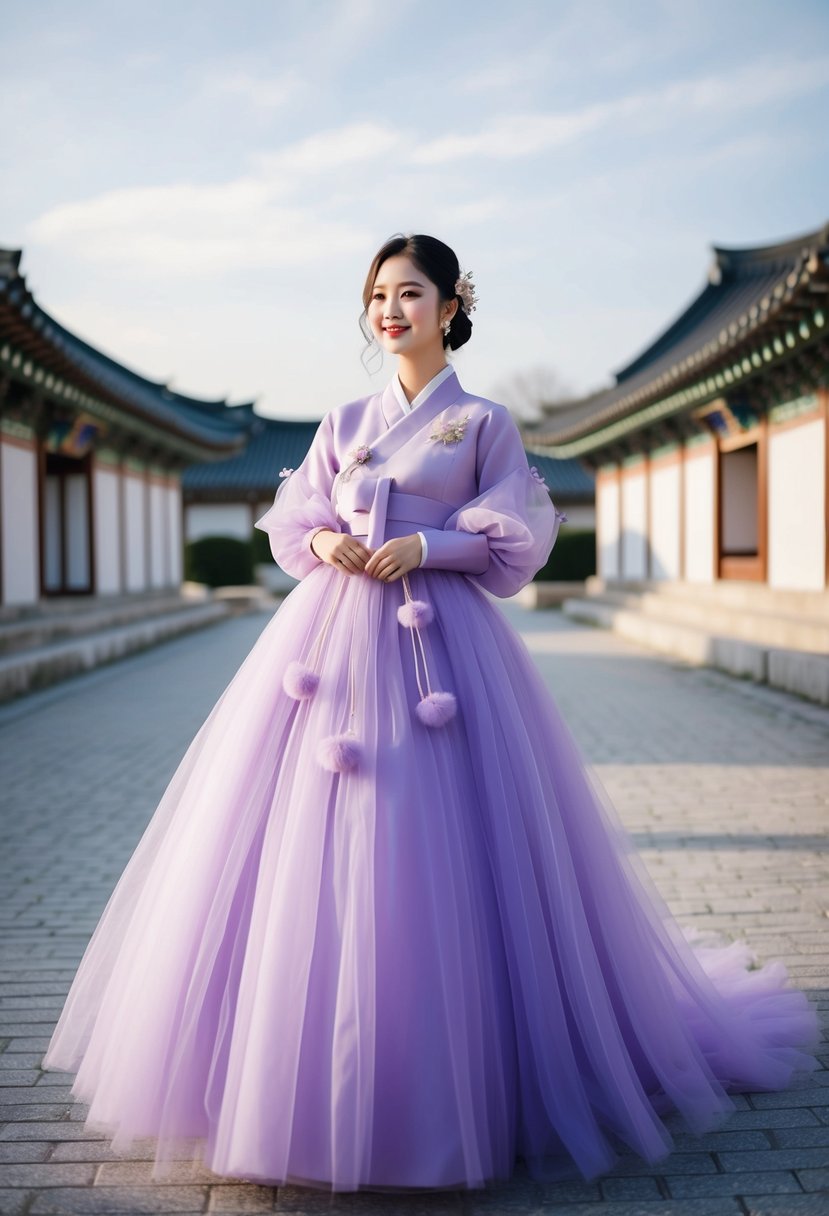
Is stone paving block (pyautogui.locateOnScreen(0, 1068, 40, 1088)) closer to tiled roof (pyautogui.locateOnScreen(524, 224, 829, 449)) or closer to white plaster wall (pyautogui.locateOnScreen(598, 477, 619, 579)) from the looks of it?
tiled roof (pyautogui.locateOnScreen(524, 224, 829, 449))

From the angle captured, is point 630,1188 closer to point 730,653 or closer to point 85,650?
point 730,653

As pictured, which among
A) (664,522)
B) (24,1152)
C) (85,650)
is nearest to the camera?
(24,1152)

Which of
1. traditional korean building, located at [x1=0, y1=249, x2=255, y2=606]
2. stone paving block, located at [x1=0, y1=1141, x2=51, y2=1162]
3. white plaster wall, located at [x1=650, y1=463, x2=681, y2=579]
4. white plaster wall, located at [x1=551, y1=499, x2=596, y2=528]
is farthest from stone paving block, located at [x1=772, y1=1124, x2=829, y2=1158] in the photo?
white plaster wall, located at [x1=551, y1=499, x2=596, y2=528]

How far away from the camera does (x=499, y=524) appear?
2602mm

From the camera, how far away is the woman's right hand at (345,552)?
8.46ft

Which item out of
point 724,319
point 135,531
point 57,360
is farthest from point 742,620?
point 135,531

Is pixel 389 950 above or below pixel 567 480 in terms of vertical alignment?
below

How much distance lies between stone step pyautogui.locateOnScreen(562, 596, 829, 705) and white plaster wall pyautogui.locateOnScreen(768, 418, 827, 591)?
972 mm

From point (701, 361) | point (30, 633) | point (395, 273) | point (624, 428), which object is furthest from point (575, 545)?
point (395, 273)

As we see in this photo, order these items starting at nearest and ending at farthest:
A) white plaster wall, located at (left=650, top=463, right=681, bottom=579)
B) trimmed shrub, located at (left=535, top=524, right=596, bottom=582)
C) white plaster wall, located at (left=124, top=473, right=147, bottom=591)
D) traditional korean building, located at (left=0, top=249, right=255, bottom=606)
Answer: traditional korean building, located at (left=0, top=249, right=255, bottom=606) → white plaster wall, located at (left=650, top=463, right=681, bottom=579) → white plaster wall, located at (left=124, top=473, right=147, bottom=591) → trimmed shrub, located at (left=535, top=524, right=596, bottom=582)

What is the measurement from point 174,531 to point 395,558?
22189 mm

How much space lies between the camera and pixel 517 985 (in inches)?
91.3

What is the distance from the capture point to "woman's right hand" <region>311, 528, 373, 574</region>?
2580 millimetres

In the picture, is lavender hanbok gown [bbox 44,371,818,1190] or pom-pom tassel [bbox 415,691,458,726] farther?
pom-pom tassel [bbox 415,691,458,726]
